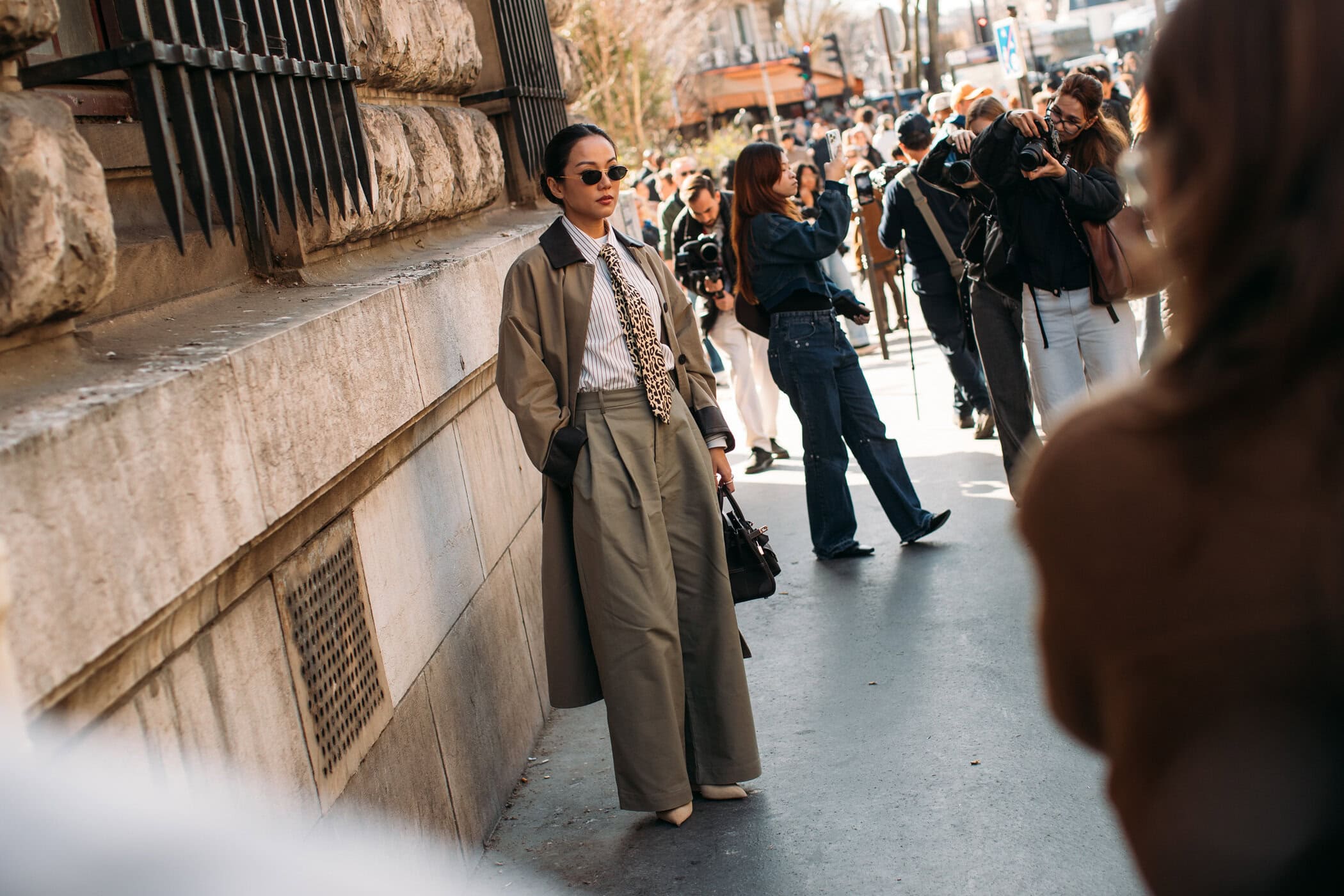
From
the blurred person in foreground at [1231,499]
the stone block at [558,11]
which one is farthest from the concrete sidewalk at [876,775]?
the stone block at [558,11]

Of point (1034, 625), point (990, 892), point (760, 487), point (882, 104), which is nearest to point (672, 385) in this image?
point (990, 892)

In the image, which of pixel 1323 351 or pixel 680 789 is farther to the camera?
pixel 680 789

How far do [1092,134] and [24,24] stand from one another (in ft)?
15.9

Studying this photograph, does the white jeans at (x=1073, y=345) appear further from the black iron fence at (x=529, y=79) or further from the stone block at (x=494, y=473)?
the black iron fence at (x=529, y=79)

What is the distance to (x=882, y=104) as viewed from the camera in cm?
4288

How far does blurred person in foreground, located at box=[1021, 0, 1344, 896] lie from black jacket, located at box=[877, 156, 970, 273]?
23.8 ft

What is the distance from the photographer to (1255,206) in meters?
1.21

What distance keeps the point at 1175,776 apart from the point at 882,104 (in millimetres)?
43324

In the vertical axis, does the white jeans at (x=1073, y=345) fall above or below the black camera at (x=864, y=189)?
below

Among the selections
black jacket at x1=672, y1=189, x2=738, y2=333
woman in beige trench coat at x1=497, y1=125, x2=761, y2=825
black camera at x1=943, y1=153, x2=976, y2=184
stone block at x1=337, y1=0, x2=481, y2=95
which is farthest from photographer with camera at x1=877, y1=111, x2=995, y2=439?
woman in beige trench coat at x1=497, y1=125, x2=761, y2=825

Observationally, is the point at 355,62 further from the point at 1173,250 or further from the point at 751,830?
the point at 1173,250

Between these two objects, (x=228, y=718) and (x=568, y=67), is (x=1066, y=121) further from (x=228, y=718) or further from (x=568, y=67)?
(x=228, y=718)

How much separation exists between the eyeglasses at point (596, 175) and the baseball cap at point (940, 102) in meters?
9.35

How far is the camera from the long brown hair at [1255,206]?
1.17m
